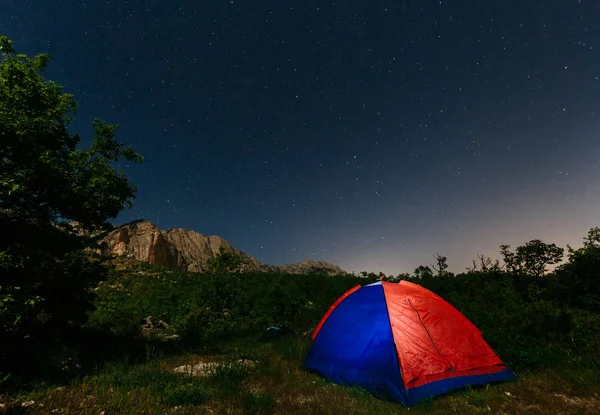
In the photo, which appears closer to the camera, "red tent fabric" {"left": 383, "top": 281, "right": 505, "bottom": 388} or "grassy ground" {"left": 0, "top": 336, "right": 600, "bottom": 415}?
"grassy ground" {"left": 0, "top": 336, "right": 600, "bottom": 415}

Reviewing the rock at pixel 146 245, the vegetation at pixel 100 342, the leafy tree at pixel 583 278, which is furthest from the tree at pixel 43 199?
the rock at pixel 146 245

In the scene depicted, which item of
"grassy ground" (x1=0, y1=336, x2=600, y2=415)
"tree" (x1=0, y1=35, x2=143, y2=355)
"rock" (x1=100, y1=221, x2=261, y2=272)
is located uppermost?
"rock" (x1=100, y1=221, x2=261, y2=272)

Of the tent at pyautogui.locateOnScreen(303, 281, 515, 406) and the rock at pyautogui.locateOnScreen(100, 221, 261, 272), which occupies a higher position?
the rock at pyautogui.locateOnScreen(100, 221, 261, 272)

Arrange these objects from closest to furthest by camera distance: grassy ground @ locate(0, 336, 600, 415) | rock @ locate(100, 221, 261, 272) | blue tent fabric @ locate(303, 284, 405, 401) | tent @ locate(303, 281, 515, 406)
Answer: grassy ground @ locate(0, 336, 600, 415) < tent @ locate(303, 281, 515, 406) < blue tent fabric @ locate(303, 284, 405, 401) < rock @ locate(100, 221, 261, 272)

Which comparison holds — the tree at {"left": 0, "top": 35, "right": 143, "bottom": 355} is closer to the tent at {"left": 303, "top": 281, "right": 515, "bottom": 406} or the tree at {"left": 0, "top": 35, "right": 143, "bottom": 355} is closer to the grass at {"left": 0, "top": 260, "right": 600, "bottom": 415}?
the grass at {"left": 0, "top": 260, "right": 600, "bottom": 415}

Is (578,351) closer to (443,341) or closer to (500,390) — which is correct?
(500,390)

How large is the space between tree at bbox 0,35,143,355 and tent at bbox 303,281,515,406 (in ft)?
22.7

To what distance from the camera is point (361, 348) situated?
680 centimetres

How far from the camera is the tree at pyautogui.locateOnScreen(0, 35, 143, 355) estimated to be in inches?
270

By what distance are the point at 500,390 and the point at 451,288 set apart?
14.1m

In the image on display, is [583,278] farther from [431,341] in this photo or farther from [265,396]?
[265,396]

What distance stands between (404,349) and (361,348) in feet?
3.26

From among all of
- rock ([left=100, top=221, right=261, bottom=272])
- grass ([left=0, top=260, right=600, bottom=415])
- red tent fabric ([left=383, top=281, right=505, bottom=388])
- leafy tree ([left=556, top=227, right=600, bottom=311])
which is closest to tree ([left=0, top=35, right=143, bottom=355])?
grass ([left=0, top=260, right=600, bottom=415])

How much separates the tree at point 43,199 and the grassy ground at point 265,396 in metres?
2.22
